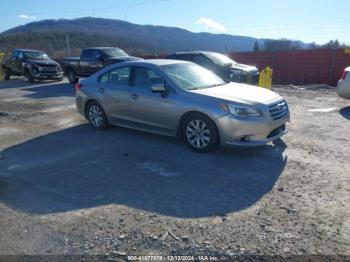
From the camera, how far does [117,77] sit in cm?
749

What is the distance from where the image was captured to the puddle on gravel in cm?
527

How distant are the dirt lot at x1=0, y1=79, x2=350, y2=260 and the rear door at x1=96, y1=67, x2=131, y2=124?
487 mm

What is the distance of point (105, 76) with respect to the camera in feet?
25.5

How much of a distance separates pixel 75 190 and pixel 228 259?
2478mm

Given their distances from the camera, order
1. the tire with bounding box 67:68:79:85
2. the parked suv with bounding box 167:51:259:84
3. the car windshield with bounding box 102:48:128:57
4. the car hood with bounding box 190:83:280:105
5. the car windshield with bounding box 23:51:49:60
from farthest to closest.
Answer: the car windshield with bounding box 23:51:49:60, the tire with bounding box 67:68:79:85, the car windshield with bounding box 102:48:128:57, the parked suv with bounding box 167:51:259:84, the car hood with bounding box 190:83:280:105

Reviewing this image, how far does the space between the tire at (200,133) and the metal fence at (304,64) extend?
13.2 metres

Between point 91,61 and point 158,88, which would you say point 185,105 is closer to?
point 158,88

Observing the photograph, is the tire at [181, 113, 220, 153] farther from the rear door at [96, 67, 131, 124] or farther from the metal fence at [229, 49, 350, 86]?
the metal fence at [229, 49, 350, 86]

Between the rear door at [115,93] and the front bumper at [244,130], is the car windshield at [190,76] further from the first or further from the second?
the front bumper at [244,130]

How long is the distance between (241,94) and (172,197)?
2474 millimetres

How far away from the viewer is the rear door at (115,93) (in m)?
7.24

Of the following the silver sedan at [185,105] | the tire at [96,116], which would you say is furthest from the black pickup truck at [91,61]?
the silver sedan at [185,105]

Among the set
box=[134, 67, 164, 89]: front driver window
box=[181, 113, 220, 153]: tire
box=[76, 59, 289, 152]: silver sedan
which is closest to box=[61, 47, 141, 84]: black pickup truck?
box=[76, 59, 289, 152]: silver sedan

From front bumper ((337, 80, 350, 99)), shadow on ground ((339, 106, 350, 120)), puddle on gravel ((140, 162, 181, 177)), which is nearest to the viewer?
puddle on gravel ((140, 162, 181, 177))
